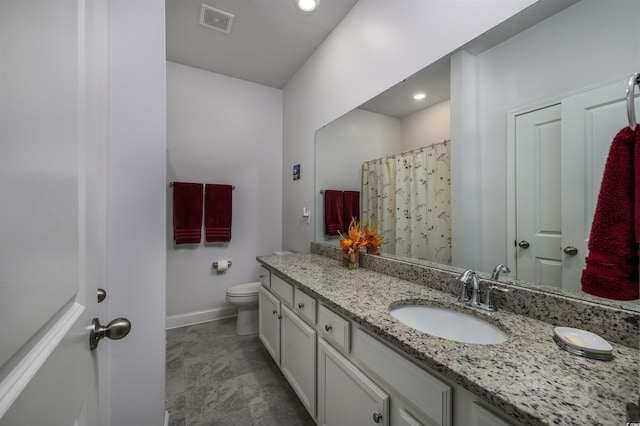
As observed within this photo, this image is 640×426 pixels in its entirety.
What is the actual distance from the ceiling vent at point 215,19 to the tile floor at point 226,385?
2681 mm

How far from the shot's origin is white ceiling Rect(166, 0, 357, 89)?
1934mm

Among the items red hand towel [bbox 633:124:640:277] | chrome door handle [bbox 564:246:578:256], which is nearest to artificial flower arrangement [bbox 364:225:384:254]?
chrome door handle [bbox 564:246:578:256]

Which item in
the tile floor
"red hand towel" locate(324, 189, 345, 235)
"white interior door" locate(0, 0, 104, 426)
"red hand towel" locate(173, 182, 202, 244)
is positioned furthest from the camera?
"red hand towel" locate(173, 182, 202, 244)

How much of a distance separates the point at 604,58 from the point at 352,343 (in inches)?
50.6

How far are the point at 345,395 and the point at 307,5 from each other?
2.40 m

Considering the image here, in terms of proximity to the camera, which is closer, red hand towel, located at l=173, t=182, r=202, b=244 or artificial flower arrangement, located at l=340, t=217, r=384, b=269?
artificial flower arrangement, located at l=340, t=217, r=384, b=269

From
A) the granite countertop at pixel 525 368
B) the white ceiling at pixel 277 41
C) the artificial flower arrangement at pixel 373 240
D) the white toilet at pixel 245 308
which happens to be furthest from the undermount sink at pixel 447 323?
the white toilet at pixel 245 308

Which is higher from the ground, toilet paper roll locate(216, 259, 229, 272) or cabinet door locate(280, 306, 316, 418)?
toilet paper roll locate(216, 259, 229, 272)

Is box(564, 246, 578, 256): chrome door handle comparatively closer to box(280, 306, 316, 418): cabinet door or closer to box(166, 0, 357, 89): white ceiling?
box(280, 306, 316, 418): cabinet door

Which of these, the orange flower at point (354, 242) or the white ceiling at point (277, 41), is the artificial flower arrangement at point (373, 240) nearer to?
the orange flower at point (354, 242)

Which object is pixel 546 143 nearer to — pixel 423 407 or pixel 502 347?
pixel 502 347

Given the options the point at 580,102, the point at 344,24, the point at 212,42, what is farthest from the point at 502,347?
the point at 212,42

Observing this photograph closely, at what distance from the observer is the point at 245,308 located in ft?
8.13

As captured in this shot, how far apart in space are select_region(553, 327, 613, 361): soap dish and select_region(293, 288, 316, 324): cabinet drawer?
36.1 inches
